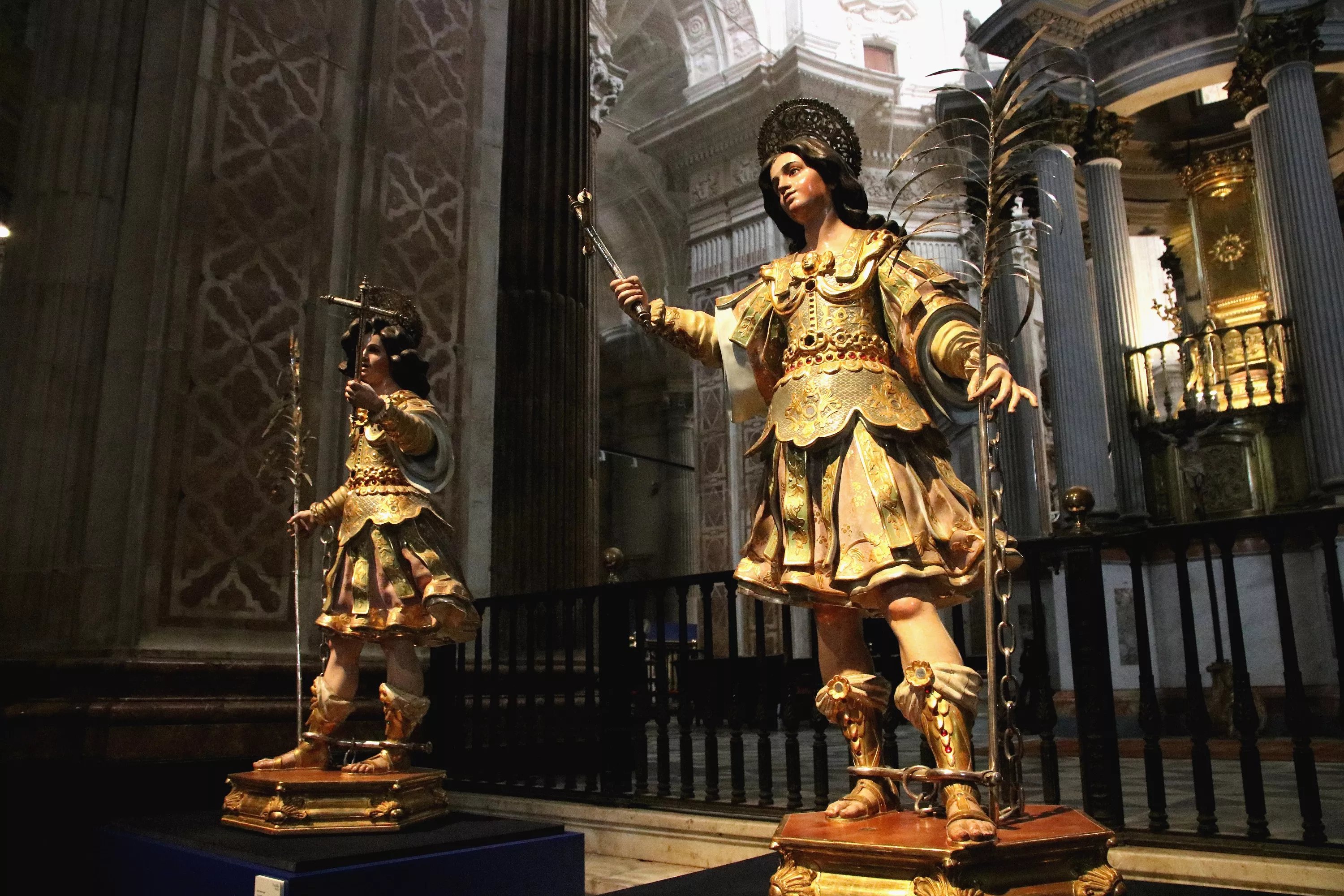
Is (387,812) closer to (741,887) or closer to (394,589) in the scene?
(394,589)

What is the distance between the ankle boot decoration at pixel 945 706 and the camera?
2.19 meters

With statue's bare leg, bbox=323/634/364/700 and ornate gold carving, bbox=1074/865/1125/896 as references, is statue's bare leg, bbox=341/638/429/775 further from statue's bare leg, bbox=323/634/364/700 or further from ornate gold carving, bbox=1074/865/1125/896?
ornate gold carving, bbox=1074/865/1125/896

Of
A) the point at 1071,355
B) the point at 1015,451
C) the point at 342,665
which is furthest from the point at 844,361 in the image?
the point at 1015,451

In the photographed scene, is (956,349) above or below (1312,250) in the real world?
below

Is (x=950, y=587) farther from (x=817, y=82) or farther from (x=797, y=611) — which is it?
(x=817, y=82)

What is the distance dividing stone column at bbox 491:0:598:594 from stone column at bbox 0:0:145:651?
2.64 m

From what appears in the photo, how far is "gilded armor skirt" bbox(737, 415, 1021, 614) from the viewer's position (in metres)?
2.35

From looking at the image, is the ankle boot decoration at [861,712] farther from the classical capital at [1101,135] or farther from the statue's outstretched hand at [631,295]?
the classical capital at [1101,135]

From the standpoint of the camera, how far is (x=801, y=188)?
2.79 m

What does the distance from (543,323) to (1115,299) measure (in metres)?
9.61

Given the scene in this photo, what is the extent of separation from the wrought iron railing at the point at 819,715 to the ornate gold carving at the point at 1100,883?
1.10 meters

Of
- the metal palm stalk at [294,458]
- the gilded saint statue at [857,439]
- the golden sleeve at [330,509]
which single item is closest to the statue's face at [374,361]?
the metal palm stalk at [294,458]

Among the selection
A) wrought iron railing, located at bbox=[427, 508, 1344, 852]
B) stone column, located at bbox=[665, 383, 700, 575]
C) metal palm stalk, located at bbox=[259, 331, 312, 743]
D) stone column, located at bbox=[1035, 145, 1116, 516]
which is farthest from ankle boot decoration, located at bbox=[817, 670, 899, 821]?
stone column, located at bbox=[665, 383, 700, 575]

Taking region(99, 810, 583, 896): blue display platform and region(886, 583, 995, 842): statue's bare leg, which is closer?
region(886, 583, 995, 842): statue's bare leg
